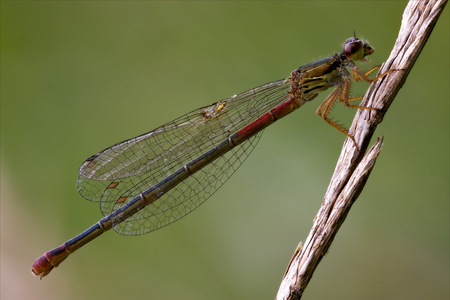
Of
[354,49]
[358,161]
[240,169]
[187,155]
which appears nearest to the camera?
[358,161]

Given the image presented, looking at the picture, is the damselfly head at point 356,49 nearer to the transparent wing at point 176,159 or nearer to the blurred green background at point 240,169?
the blurred green background at point 240,169

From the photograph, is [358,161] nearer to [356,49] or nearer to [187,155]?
[356,49]

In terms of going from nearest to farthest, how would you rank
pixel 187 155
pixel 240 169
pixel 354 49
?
pixel 354 49 → pixel 187 155 → pixel 240 169

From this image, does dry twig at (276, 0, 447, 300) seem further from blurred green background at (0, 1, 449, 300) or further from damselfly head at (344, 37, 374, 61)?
blurred green background at (0, 1, 449, 300)

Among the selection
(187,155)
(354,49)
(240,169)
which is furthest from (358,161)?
(240,169)

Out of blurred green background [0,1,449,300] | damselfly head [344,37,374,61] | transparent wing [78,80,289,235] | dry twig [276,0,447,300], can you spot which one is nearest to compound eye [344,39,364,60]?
damselfly head [344,37,374,61]

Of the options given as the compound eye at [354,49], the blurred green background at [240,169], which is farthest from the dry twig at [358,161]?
the blurred green background at [240,169]

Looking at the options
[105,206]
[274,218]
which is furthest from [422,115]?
[105,206]
